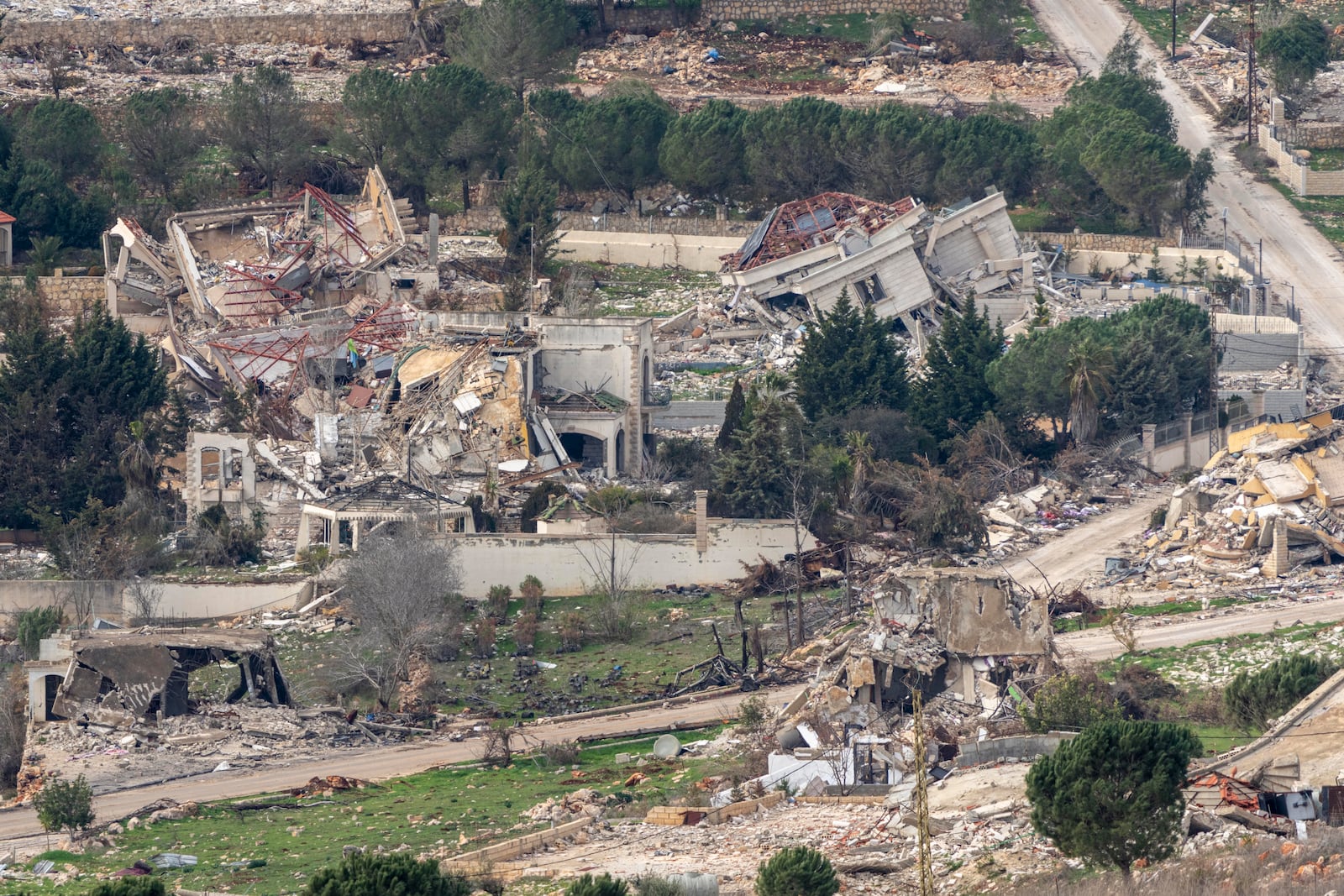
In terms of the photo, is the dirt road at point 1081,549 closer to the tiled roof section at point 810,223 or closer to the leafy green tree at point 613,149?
the tiled roof section at point 810,223

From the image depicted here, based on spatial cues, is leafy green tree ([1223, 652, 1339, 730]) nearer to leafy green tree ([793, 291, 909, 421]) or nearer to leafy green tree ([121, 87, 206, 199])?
leafy green tree ([793, 291, 909, 421])

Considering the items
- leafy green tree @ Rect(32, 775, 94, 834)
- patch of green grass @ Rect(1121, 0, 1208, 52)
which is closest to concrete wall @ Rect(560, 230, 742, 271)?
patch of green grass @ Rect(1121, 0, 1208, 52)

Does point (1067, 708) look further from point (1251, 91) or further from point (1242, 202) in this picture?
point (1251, 91)

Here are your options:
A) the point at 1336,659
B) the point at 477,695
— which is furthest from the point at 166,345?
the point at 1336,659

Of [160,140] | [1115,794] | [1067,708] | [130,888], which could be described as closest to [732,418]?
[1067,708]

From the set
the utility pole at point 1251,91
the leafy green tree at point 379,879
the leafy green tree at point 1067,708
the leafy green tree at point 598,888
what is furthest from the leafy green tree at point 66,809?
the utility pole at point 1251,91

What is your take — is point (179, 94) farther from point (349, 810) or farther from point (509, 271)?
point (349, 810)
